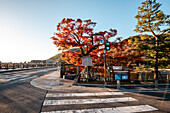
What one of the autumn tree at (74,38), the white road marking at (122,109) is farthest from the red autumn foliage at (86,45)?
the white road marking at (122,109)

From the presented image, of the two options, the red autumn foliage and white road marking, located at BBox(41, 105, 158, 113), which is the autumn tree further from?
white road marking, located at BBox(41, 105, 158, 113)

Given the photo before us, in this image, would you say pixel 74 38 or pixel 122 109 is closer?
pixel 122 109

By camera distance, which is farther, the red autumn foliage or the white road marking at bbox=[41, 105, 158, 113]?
the red autumn foliage

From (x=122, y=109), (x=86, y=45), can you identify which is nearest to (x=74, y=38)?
(x=86, y=45)

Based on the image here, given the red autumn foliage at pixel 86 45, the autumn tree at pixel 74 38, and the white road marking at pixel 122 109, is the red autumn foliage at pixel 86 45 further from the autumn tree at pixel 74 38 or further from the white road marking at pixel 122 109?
the white road marking at pixel 122 109

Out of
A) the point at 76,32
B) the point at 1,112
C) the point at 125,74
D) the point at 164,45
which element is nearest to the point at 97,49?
the point at 76,32

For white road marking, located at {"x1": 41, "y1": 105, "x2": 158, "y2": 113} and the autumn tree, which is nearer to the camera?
white road marking, located at {"x1": 41, "y1": 105, "x2": 158, "y2": 113}

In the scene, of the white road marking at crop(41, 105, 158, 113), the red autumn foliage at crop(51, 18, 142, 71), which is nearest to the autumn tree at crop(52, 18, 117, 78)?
the red autumn foliage at crop(51, 18, 142, 71)

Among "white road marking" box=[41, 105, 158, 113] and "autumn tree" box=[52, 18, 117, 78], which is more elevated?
"autumn tree" box=[52, 18, 117, 78]

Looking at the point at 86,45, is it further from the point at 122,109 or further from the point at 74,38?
the point at 122,109

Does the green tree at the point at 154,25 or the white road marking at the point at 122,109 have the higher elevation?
the green tree at the point at 154,25

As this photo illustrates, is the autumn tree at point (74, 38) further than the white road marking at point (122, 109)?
Yes

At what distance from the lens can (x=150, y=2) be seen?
1110 cm

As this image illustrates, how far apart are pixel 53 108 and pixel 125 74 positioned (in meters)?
7.87
